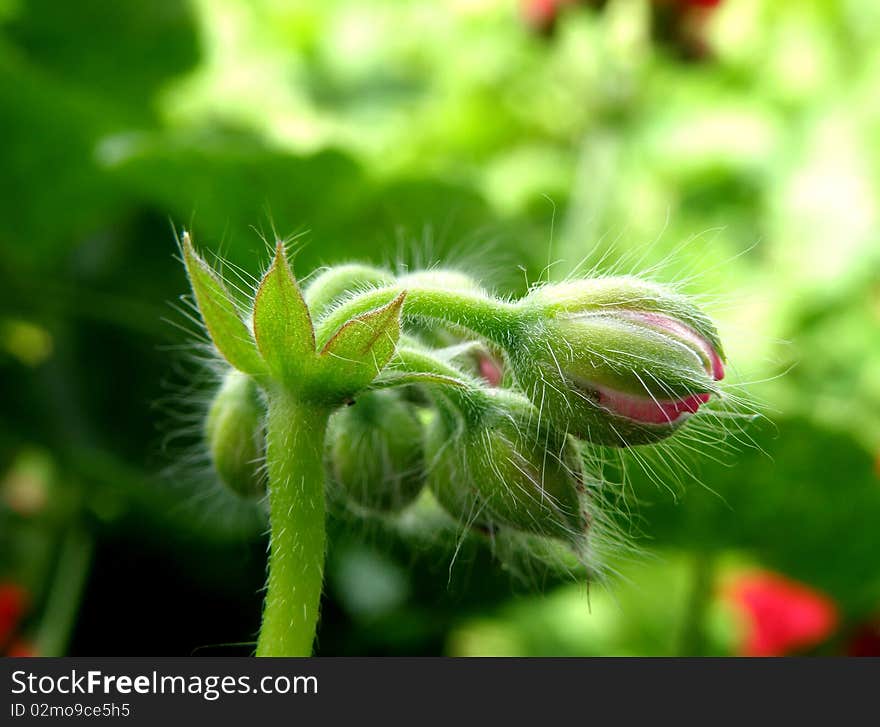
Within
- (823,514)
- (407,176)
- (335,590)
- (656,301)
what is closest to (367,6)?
(407,176)

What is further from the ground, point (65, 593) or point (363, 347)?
point (65, 593)

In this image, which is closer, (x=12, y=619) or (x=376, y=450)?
Result: (x=376, y=450)

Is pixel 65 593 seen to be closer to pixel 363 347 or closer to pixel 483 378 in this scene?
pixel 483 378

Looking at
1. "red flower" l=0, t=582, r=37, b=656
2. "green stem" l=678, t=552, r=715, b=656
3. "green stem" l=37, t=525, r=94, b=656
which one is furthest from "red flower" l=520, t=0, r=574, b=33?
"red flower" l=0, t=582, r=37, b=656

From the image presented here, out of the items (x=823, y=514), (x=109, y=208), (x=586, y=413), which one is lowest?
(x=586, y=413)

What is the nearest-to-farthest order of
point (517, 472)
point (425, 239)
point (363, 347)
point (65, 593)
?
1. point (363, 347)
2. point (517, 472)
3. point (425, 239)
4. point (65, 593)

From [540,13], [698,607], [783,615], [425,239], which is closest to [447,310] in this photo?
[425,239]

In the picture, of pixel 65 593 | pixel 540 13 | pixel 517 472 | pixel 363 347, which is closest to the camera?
pixel 363 347

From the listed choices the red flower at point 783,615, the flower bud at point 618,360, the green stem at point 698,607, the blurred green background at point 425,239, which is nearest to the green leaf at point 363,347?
the flower bud at point 618,360
